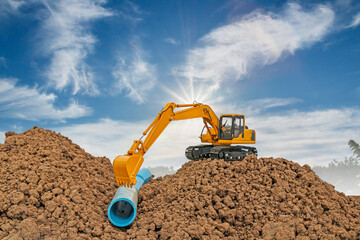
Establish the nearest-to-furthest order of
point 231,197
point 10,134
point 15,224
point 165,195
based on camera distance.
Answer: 1. point 15,224
2. point 231,197
3. point 165,195
4. point 10,134

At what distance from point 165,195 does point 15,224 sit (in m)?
4.27

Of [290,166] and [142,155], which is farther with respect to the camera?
[290,166]

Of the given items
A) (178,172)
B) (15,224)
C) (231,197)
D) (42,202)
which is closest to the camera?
(15,224)

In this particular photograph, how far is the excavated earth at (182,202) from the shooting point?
715 cm

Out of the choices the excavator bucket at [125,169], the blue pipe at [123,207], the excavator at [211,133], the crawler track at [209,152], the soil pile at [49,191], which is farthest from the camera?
the crawler track at [209,152]

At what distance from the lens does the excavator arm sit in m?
Result: 7.66

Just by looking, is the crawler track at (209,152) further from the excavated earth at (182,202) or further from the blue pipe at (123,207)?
the blue pipe at (123,207)

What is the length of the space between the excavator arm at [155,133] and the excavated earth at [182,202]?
140 cm

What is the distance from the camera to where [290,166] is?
31.7ft

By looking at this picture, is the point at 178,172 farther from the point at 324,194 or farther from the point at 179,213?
the point at 324,194

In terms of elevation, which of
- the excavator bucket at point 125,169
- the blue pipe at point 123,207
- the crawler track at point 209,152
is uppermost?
the crawler track at point 209,152

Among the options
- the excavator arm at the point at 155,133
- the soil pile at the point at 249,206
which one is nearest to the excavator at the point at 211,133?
the excavator arm at the point at 155,133

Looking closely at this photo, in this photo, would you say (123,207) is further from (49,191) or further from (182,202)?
(49,191)

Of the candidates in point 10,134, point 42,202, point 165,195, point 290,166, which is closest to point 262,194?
point 290,166
